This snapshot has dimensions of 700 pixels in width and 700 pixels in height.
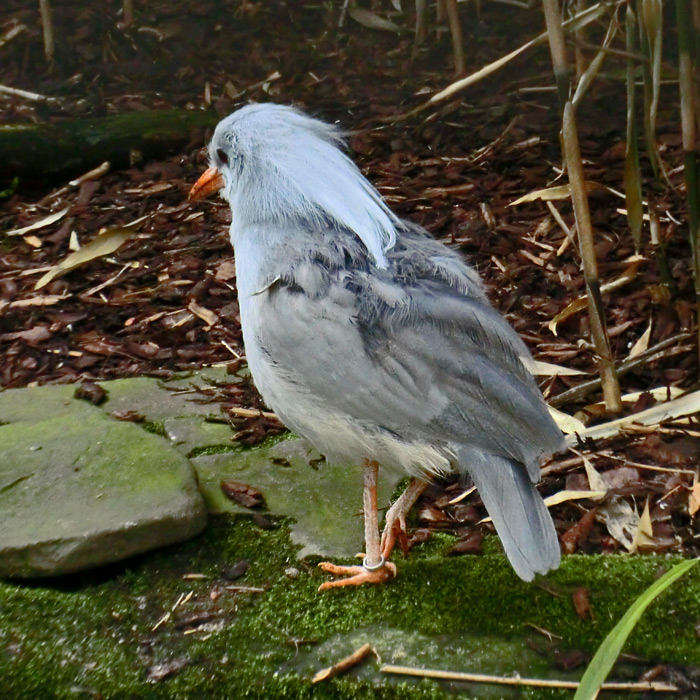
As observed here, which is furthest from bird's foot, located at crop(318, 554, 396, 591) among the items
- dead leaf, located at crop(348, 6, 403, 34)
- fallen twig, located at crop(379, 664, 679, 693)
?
dead leaf, located at crop(348, 6, 403, 34)

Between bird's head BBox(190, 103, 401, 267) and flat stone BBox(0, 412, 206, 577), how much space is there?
977 millimetres

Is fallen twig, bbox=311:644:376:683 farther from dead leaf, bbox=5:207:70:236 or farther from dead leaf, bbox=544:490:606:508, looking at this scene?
dead leaf, bbox=5:207:70:236

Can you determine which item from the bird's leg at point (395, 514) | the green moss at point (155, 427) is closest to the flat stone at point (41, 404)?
the green moss at point (155, 427)

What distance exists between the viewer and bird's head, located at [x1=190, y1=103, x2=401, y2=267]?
3.25 metres

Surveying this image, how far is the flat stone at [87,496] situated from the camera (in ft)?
10.4

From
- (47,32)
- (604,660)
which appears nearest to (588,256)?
(604,660)

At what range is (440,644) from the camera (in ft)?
9.64

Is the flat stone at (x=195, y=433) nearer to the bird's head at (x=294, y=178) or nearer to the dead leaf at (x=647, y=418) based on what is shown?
the bird's head at (x=294, y=178)

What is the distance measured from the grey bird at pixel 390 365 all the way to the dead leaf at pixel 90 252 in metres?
2.64

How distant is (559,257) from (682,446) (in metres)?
1.58

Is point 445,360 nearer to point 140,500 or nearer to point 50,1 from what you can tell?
point 140,500

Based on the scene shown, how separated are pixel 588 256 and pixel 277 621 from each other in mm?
1836

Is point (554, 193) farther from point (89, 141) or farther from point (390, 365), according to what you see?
point (89, 141)

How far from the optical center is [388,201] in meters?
5.79
